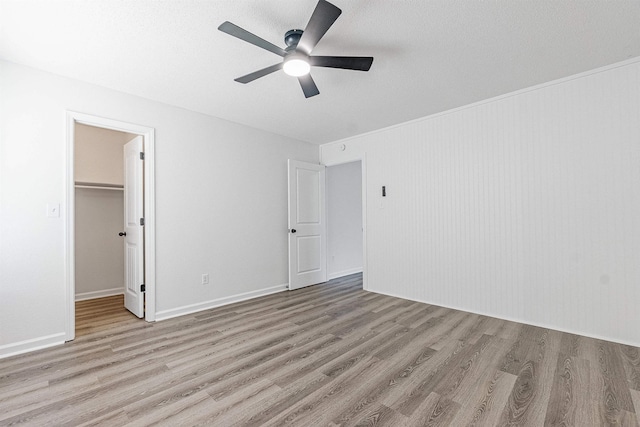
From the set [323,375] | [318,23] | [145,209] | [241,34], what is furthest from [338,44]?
[145,209]

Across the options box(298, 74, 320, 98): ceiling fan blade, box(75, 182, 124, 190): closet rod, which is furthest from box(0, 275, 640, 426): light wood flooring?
box(298, 74, 320, 98): ceiling fan blade

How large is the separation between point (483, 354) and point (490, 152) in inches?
86.6

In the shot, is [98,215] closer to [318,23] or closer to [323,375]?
[323,375]

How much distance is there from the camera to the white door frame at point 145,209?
9.21 ft

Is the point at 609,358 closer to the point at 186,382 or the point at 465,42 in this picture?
the point at 465,42

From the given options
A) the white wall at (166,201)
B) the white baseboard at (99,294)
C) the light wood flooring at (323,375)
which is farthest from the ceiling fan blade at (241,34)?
the white baseboard at (99,294)

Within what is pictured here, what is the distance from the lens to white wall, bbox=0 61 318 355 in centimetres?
256

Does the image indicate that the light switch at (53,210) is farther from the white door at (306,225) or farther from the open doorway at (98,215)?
the white door at (306,225)

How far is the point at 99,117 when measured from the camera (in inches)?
118

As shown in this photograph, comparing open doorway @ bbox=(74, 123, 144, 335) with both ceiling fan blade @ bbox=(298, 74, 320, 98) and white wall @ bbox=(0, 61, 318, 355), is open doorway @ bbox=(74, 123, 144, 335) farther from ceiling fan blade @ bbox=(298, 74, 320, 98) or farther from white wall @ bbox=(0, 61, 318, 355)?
ceiling fan blade @ bbox=(298, 74, 320, 98)

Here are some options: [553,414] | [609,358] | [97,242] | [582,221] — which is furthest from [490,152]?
[97,242]

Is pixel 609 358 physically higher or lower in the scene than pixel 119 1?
lower

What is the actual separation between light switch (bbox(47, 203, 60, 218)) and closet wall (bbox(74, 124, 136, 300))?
5.46 feet

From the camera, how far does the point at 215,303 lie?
3.84m
